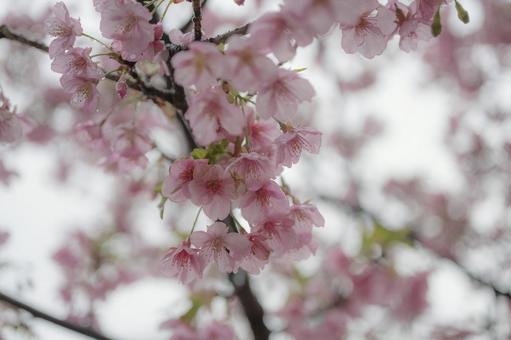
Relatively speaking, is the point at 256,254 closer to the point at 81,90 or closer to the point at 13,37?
the point at 81,90

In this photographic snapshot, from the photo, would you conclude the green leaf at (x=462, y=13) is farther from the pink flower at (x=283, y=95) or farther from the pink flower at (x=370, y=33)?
the pink flower at (x=283, y=95)

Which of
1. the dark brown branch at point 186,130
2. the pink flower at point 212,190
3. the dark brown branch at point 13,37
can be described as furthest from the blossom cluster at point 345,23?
the dark brown branch at point 13,37

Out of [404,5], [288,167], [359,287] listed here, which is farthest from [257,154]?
[359,287]

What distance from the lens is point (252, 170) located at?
1.35 metres

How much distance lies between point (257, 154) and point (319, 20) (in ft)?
1.42

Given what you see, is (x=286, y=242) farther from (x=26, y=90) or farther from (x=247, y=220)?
(x=26, y=90)

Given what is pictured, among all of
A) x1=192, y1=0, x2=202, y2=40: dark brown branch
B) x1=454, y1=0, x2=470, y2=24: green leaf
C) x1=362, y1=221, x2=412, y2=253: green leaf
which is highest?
x1=192, y1=0, x2=202, y2=40: dark brown branch

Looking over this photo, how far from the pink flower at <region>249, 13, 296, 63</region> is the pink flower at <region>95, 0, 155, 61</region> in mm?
351

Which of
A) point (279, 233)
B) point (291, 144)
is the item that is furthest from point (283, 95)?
point (279, 233)

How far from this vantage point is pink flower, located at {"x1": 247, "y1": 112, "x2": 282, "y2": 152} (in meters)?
1.48

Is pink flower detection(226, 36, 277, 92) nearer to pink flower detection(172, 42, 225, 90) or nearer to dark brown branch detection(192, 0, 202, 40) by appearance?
pink flower detection(172, 42, 225, 90)

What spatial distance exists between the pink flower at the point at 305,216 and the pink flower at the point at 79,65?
0.68 metres

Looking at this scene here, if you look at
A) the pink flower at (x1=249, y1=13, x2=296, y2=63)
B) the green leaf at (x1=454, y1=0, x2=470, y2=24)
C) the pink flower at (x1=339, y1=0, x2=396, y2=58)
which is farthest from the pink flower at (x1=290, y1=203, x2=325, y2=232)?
the green leaf at (x1=454, y1=0, x2=470, y2=24)

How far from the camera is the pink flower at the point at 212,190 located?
1.37 meters
